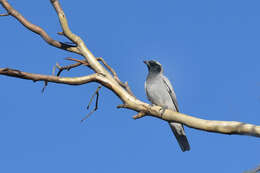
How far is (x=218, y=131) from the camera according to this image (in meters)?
6.47

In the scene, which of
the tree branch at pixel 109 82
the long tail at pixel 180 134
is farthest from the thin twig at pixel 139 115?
the long tail at pixel 180 134

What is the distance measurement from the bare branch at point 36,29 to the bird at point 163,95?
110 inches

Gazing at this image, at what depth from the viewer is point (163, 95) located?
36.0 ft

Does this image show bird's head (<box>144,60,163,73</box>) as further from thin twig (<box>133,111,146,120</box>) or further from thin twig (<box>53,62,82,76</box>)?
thin twig (<box>133,111,146,120</box>)

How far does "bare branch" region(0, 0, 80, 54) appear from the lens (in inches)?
359

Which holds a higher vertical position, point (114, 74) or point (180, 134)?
point (114, 74)

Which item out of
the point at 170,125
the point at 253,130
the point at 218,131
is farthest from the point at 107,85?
the point at 170,125

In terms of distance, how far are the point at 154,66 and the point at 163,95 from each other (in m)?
1.22

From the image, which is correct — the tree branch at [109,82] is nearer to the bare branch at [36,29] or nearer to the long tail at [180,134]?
the bare branch at [36,29]

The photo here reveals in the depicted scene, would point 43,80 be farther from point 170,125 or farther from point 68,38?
point 170,125

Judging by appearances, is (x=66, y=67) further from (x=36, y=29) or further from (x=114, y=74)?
(x=36, y=29)

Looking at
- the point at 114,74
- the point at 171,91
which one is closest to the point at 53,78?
the point at 114,74

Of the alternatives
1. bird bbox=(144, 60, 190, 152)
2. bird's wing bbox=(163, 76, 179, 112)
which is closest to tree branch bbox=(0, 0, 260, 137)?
bird bbox=(144, 60, 190, 152)

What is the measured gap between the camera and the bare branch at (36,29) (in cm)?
912
